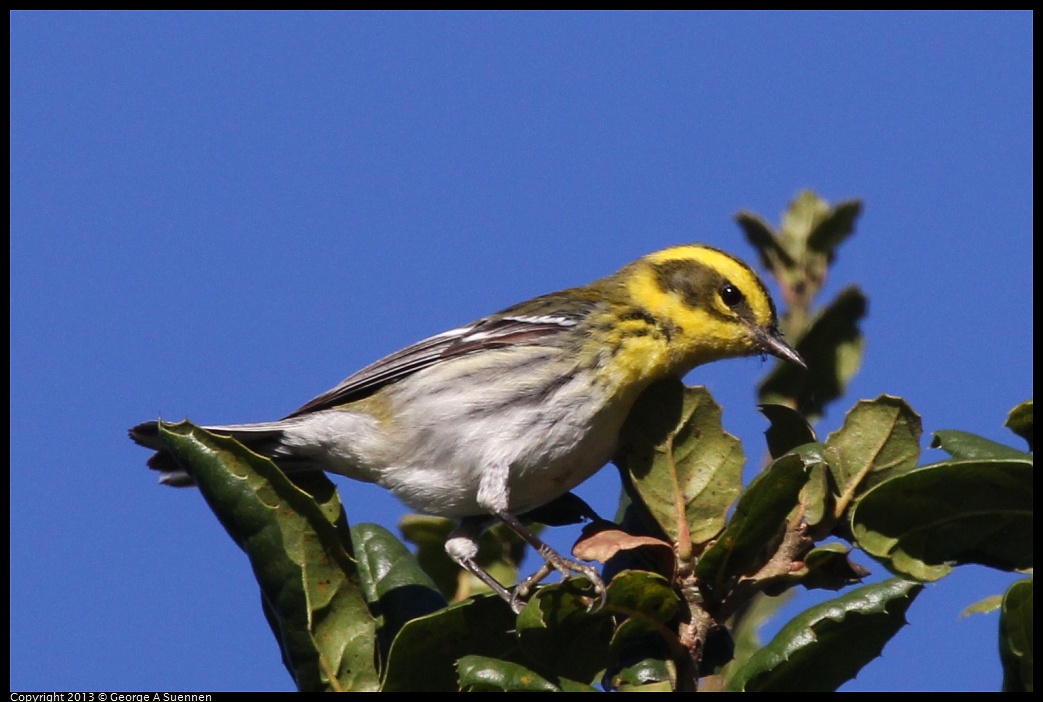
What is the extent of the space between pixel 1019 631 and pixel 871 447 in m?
0.76

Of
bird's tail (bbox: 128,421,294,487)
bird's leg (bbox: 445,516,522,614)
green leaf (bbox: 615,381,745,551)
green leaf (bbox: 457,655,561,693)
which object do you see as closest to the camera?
green leaf (bbox: 457,655,561,693)

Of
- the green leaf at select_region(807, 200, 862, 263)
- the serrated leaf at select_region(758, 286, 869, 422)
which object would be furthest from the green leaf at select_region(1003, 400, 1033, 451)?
the green leaf at select_region(807, 200, 862, 263)

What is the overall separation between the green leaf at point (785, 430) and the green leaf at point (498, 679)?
1154 mm

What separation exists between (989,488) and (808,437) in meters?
0.70

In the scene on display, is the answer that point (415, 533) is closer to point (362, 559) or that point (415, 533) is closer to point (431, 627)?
point (362, 559)

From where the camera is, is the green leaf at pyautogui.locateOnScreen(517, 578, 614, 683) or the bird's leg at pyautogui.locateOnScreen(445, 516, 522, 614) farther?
the bird's leg at pyautogui.locateOnScreen(445, 516, 522, 614)

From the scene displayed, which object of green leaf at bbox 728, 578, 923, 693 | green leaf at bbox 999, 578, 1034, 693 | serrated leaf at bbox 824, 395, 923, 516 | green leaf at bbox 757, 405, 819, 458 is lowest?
green leaf at bbox 999, 578, 1034, 693

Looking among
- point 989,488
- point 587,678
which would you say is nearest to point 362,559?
point 587,678

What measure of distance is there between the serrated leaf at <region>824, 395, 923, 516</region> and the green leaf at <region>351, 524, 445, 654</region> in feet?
4.88

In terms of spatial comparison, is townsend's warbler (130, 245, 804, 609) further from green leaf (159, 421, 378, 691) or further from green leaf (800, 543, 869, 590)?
green leaf (800, 543, 869, 590)

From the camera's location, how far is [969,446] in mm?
3396

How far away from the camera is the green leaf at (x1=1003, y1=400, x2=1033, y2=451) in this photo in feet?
10.1

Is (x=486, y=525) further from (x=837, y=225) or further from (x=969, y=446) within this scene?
(x=969, y=446)
